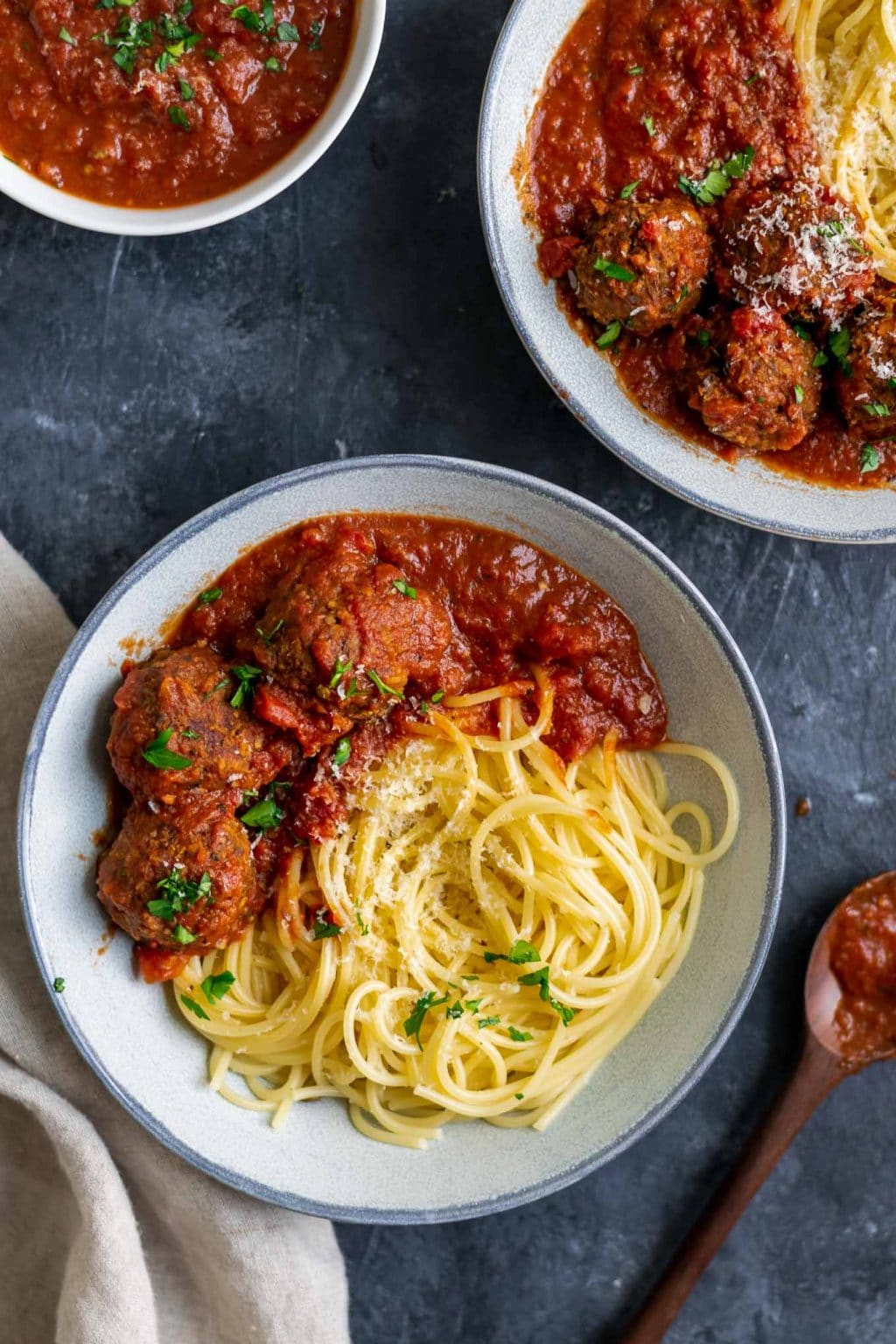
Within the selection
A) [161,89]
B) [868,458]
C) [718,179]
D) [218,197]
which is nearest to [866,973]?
[868,458]

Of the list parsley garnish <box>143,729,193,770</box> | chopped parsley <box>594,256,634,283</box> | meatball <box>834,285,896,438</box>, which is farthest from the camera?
meatball <box>834,285,896,438</box>

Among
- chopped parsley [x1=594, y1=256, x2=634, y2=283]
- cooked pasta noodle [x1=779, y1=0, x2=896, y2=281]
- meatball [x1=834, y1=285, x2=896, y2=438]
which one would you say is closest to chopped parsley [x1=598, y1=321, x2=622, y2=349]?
chopped parsley [x1=594, y1=256, x2=634, y2=283]

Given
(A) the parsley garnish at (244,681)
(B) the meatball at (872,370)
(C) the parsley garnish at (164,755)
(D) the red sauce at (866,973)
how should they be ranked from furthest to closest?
(D) the red sauce at (866,973) → (B) the meatball at (872,370) → (A) the parsley garnish at (244,681) → (C) the parsley garnish at (164,755)

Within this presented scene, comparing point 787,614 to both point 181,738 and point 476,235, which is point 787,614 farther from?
point 181,738

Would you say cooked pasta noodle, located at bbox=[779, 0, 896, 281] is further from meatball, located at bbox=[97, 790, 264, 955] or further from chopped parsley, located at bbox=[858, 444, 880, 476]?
meatball, located at bbox=[97, 790, 264, 955]

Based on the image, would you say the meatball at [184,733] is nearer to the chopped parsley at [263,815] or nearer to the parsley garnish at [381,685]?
the chopped parsley at [263,815]

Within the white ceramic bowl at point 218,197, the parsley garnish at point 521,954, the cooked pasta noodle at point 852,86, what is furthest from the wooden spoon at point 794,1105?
the white ceramic bowl at point 218,197

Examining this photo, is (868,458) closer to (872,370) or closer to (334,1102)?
(872,370)
